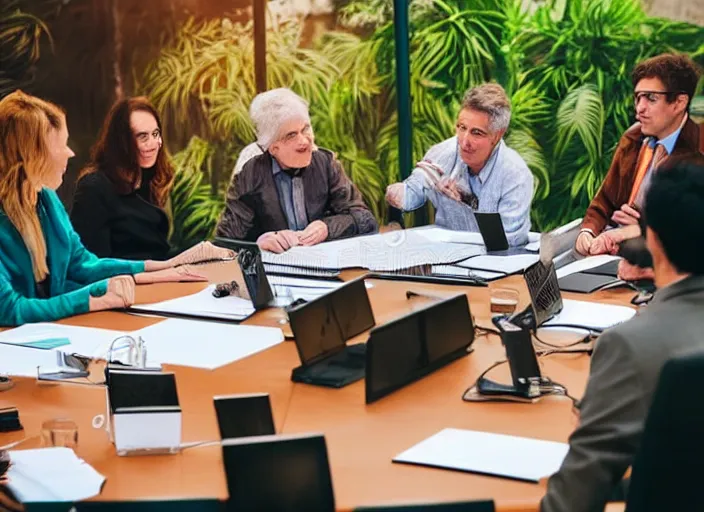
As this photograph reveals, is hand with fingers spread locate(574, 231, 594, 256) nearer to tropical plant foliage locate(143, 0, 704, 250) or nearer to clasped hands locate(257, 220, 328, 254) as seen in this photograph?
clasped hands locate(257, 220, 328, 254)

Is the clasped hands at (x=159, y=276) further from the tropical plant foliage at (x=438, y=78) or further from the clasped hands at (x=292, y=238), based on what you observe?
the tropical plant foliage at (x=438, y=78)

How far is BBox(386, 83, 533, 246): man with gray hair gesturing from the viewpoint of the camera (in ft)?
15.1

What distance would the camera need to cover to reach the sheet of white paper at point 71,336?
2.86 m

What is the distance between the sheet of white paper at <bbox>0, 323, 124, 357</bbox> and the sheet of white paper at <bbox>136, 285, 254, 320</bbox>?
29 centimetres

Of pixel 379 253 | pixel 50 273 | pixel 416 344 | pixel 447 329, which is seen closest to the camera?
pixel 416 344

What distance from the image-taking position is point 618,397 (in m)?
1.74

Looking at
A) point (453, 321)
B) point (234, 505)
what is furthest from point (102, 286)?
point (234, 505)

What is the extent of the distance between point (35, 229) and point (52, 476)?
5.14 ft

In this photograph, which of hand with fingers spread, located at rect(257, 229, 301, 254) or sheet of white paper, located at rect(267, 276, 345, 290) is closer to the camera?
sheet of white paper, located at rect(267, 276, 345, 290)

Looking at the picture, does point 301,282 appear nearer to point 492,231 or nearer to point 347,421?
point 492,231

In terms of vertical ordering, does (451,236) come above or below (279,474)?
below

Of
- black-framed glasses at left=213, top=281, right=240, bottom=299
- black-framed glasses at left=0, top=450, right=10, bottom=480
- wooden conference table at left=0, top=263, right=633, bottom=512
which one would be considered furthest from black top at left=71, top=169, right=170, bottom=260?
black-framed glasses at left=0, top=450, right=10, bottom=480

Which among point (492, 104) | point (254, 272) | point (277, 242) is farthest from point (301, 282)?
point (492, 104)

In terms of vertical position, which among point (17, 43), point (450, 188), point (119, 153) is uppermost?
point (17, 43)
